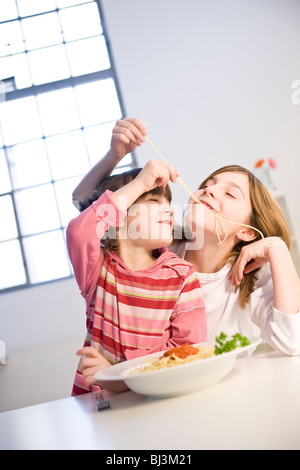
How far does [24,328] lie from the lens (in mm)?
3580

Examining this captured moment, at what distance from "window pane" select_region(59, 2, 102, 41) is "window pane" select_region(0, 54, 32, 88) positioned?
1.23ft

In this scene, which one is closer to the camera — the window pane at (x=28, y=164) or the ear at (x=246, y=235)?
the ear at (x=246, y=235)

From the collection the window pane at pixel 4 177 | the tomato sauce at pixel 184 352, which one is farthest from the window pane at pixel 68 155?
the tomato sauce at pixel 184 352

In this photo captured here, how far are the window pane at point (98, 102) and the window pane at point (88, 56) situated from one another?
125mm

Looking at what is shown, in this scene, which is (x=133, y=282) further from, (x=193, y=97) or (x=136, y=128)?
(x=193, y=97)

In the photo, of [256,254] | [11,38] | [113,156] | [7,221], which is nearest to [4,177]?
[7,221]

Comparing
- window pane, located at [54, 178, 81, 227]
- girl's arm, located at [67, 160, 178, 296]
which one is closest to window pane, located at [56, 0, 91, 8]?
window pane, located at [54, 178, 81, 227]

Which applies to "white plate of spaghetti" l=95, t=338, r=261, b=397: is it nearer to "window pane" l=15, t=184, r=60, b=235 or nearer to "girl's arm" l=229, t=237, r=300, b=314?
"girl's arm" l=229, t=237, r=300, b=314

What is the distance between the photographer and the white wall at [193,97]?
3.57 meters

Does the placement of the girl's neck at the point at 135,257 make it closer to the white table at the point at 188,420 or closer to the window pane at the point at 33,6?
the white table at the point at 188,420

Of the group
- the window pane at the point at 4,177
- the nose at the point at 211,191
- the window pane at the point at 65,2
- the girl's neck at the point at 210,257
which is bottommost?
the girl's neck at the point at 210,257

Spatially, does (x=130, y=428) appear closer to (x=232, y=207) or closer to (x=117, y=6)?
(x=232, y=207)

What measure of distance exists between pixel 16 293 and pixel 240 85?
2164 millimetres

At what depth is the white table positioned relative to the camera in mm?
500
